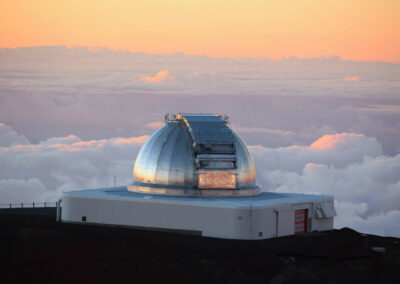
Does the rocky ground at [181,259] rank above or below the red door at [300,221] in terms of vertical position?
below

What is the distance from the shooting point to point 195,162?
6769 cm

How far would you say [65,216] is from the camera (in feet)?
236

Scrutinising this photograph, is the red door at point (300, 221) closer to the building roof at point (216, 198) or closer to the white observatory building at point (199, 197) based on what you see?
the white observatory building at point (199, 197)

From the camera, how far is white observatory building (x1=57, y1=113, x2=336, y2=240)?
6397 cm

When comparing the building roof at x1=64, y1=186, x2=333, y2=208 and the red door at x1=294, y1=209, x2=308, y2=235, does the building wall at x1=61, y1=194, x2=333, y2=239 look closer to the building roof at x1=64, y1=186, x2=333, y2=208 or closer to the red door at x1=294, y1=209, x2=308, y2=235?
the building roof at x1=64, y1=186, x2=333, y2=208

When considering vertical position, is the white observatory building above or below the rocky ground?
above

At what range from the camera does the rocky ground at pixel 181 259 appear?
5584 centimetres

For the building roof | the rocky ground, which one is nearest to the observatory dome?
the building roof

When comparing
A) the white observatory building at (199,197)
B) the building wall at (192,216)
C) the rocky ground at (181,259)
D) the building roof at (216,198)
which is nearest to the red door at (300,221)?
the white observatory building at (199,197)

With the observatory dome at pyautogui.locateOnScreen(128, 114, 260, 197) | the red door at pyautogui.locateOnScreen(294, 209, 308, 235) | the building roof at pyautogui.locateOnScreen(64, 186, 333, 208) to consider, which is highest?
the observatory dome at pyautogui.locateOnScreen(128, 114, 260, 197)

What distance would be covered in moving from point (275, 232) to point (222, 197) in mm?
5522

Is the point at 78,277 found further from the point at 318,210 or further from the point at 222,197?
the point at 318,210

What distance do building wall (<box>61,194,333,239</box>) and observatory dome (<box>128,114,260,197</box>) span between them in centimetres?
240

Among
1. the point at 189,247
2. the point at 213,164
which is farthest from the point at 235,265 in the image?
the point at 213,164
